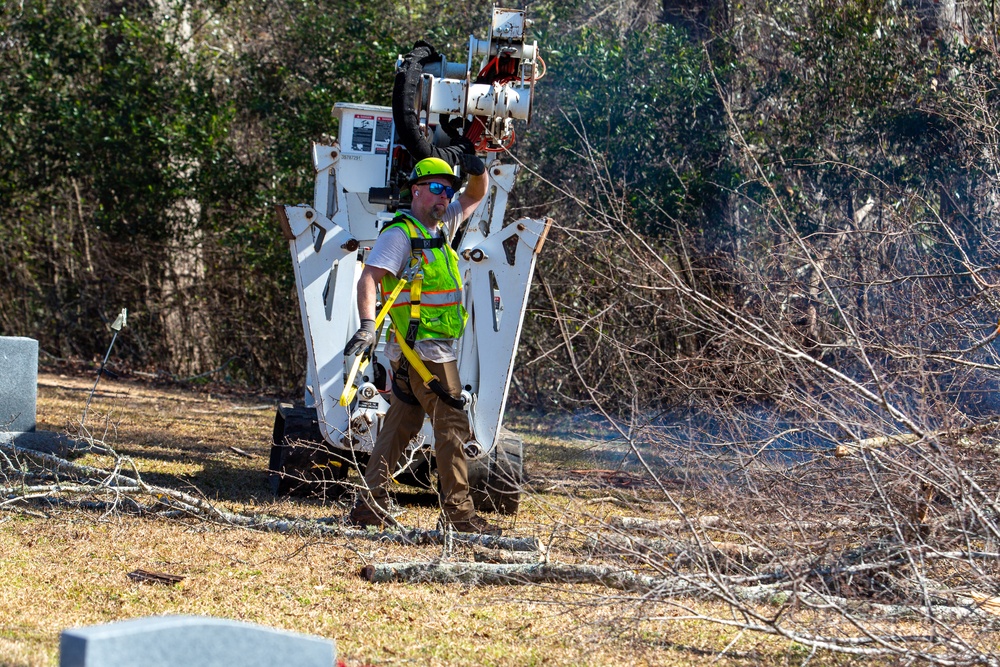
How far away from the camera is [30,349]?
322 inches

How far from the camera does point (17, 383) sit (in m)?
8.14

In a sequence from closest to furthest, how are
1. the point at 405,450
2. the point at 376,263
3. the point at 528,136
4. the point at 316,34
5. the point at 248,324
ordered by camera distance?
the point at 376,263, the point at 405,450, the point at 528,136, the point at 316,34, the point at 248,324

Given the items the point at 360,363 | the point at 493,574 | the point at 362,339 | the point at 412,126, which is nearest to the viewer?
the point at 493,574

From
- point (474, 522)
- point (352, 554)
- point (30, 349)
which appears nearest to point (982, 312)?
point (474, 522)

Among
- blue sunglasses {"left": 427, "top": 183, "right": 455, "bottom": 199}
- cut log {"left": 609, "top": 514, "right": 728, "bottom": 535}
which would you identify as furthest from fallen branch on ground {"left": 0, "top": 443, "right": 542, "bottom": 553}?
blue sunglasses {"left": 427, "top": 183, "right": 455, "bottom": 199}

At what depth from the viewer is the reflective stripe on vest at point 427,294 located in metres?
6.15

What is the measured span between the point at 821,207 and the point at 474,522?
22.6 feet

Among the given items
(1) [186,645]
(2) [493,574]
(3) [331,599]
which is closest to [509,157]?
(2) [493,574]

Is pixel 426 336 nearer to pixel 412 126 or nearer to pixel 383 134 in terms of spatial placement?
pixel 412 126

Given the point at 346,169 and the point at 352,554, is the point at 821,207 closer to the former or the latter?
the point at 346,169

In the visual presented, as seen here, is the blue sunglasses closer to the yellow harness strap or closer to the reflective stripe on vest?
the reflective stripe on vest

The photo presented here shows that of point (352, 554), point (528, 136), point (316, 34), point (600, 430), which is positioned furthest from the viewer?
point (316, 34)

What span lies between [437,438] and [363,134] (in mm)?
2377

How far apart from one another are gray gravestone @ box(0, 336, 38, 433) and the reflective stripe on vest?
3.39 metres
